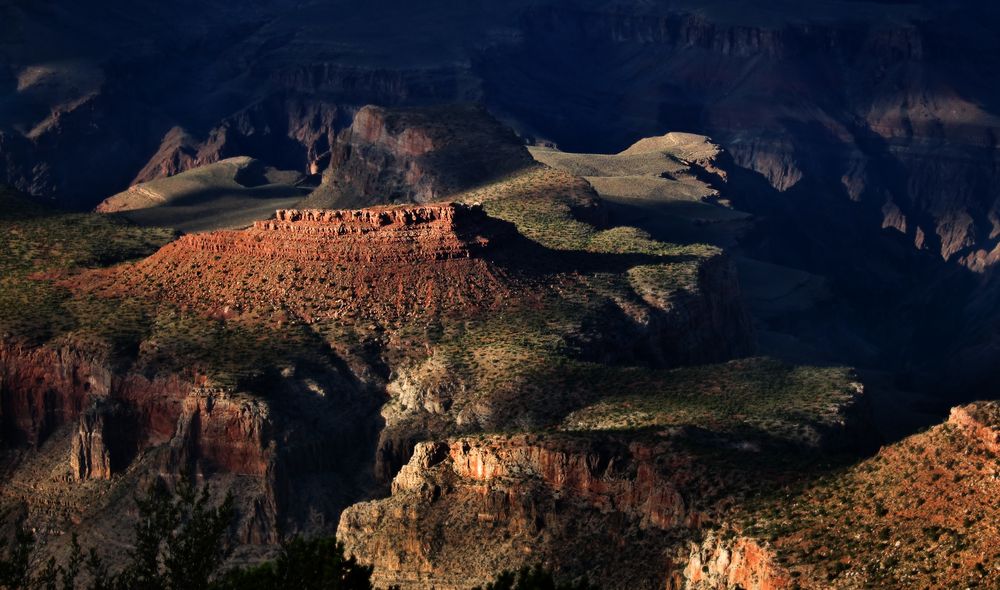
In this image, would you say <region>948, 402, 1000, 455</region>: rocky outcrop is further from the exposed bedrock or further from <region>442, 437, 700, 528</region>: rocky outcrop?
the exposed bedrock

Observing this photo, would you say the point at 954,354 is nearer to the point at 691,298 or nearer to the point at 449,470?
the point at 691,298

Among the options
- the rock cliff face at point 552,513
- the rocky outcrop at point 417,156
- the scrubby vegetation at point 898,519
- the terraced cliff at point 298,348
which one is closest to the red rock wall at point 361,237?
the terraced cliff at point 298,348

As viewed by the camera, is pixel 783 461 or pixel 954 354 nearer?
pixel 783 461

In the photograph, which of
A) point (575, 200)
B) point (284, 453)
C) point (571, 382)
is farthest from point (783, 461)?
point (575, 200)

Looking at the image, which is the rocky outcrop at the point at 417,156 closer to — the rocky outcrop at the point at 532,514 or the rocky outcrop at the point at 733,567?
the rocky outcrop at the point at 532,514

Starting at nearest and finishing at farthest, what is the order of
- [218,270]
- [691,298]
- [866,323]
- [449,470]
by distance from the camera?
[449,470] < [218,270] < [691,298] < [866,323]
